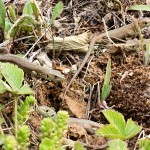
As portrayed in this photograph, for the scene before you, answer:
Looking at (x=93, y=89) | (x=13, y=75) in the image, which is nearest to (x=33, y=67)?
(x=93, y=89)

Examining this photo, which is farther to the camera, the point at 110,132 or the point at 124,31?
the point at 124,31

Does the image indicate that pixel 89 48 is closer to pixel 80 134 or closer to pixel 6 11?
pixel 6 11

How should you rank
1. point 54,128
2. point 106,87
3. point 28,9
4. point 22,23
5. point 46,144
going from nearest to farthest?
point 46,144
point 54,128
point 106,87
point 22,23
point 28,9

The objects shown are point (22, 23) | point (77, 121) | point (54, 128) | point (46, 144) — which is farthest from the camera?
point (22, 23)

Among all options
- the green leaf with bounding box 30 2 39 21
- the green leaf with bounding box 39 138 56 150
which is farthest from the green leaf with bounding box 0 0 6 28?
the green leaf with bounding box 39 138 56 150

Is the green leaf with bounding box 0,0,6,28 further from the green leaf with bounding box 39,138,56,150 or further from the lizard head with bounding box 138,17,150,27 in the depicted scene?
the green leaf with bounding box 39,138,56,150

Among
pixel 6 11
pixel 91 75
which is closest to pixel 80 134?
pixel 91 75

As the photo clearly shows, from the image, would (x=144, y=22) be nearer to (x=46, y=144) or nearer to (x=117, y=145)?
(x=117, y=145)

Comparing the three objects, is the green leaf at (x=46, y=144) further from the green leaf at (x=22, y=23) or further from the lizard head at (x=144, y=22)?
the lizard head at (x=144, y=22)
